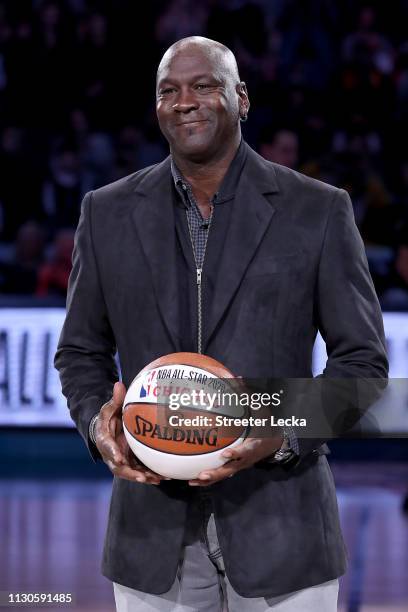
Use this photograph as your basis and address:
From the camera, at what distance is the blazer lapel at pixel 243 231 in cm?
212

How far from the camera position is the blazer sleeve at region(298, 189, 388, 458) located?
2096 millimetres

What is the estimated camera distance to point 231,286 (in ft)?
6.95

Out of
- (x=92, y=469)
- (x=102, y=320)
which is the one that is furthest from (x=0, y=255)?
(x=102, y=320)

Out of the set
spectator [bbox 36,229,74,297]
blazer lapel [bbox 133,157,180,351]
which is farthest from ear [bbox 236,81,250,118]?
spectator [bbox 36,229,74,297]

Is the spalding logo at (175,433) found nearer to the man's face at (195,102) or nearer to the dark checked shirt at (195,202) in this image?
the dark checked shirt at (195,202)

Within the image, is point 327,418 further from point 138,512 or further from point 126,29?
point 126,29

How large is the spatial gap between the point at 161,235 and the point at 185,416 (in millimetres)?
395

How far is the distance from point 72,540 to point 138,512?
339 centimetres

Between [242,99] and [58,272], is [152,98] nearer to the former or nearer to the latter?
[58,272]

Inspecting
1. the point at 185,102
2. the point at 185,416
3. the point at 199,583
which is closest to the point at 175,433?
the point at 185,416

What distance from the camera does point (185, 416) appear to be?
200cm

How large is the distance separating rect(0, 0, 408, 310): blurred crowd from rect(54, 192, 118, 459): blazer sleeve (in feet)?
19.4

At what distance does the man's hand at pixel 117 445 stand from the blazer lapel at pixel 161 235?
6.3 inches

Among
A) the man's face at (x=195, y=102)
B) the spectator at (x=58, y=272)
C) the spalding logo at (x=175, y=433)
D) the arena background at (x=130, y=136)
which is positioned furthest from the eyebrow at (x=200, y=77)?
the spectator at (x=58, y=272)
